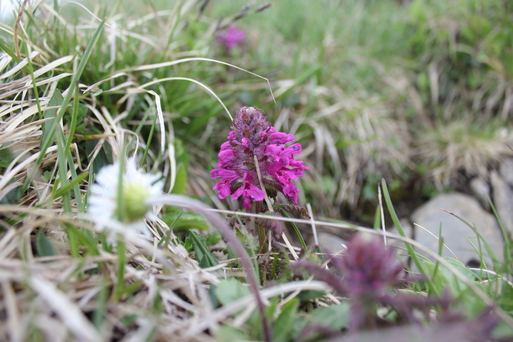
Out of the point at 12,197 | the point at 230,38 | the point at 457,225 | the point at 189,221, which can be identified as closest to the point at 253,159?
the point at 189,221

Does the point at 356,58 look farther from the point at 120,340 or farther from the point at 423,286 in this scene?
the point at 120,340

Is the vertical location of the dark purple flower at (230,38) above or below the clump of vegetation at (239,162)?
above

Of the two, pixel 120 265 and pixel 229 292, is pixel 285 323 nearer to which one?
pixel 229 292

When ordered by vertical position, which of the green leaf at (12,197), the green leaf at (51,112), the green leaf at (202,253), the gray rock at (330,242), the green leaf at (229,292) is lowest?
the gray rock at (330,242)

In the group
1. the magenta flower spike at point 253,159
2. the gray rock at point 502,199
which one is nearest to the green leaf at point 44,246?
the magenta flower spike at point 253,159

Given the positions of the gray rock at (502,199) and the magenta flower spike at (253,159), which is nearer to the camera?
the magenta flower spike at (253,159)

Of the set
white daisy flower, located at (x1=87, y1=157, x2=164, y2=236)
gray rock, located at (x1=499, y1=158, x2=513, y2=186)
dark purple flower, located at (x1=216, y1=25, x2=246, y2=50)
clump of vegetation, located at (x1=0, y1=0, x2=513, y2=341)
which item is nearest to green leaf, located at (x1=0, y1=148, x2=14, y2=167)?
clump of vegetation, located at (x1=0, y1=0, x2=513, y2=341)

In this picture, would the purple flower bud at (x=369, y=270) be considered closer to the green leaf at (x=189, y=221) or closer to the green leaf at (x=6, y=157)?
the green leaf at (x=189, y=221)
